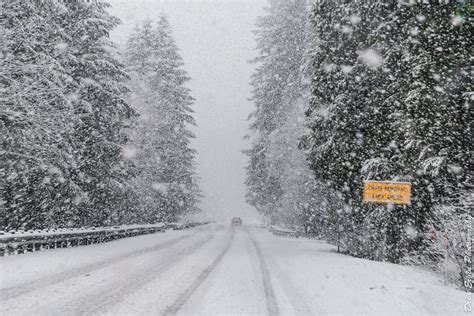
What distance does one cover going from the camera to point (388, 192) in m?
11.3

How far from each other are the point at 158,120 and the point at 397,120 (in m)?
29.5

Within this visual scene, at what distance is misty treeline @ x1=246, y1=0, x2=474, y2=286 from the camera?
37.7 ft

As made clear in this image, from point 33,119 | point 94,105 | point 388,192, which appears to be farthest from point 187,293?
point 94,105

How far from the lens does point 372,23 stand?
14.9 metres

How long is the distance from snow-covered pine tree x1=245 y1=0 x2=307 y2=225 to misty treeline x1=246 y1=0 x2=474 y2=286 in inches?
417

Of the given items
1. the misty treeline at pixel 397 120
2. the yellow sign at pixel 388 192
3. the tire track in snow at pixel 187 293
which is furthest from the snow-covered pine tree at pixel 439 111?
the tire track in snow at pixel 187 293

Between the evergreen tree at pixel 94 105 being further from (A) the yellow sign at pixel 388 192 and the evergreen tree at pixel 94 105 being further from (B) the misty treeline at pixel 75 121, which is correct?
(A) the yellow sign at pixel 388 192

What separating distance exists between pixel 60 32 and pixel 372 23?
12643 mm

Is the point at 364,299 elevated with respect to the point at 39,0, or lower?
lower

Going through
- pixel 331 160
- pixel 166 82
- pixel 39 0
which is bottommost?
pixel 331 160

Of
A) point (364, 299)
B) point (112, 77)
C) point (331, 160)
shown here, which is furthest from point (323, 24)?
point (112, 77)

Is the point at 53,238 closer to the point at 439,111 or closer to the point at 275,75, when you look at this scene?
the point at 439,111

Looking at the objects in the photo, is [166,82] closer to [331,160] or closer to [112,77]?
[112,77]

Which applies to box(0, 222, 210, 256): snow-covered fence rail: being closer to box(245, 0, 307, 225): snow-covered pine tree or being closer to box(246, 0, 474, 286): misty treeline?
box(246, 0, 474, 286): misty treeline
